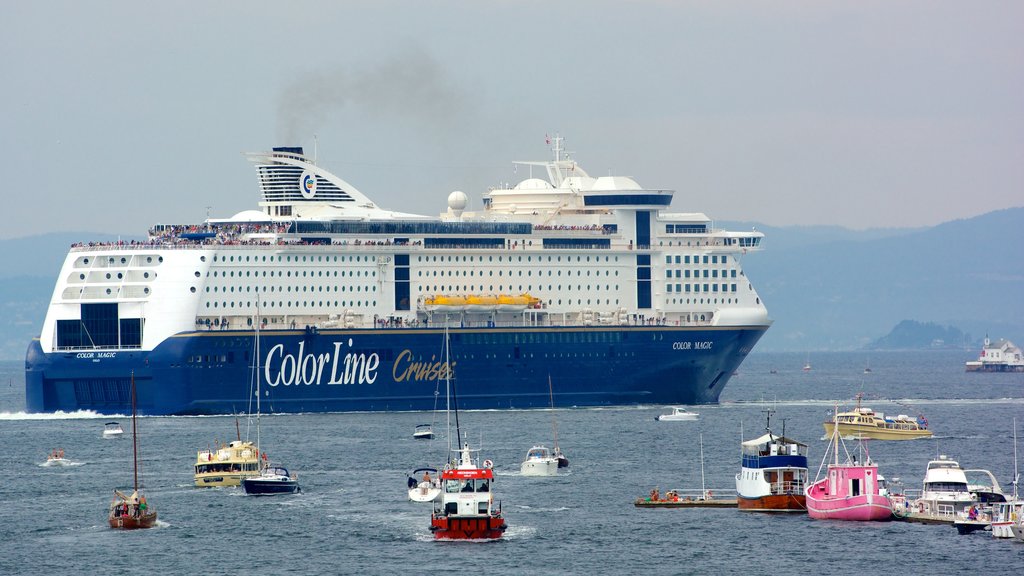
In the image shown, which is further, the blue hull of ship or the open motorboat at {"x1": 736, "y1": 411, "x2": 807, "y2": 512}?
the blue hull of ship

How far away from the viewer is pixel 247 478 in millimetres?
61344

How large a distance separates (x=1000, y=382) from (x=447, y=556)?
4472 inches

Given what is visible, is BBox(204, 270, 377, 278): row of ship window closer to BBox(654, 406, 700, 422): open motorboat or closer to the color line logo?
the color line logo

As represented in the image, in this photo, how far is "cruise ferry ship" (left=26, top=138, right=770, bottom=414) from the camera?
83750 millimetres

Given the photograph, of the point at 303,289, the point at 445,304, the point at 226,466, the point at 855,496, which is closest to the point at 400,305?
the point at 445,304

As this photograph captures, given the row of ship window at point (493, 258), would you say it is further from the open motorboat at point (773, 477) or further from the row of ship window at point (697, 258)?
the open motorboat at point (773, 477)

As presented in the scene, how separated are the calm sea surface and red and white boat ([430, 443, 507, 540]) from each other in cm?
44

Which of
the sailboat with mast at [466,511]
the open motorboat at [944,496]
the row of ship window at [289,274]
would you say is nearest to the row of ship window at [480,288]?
the row of ship window at [289,274]

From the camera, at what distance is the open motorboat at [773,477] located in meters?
55.4

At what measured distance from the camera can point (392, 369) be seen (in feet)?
288

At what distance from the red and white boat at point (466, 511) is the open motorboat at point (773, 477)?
8.88 m

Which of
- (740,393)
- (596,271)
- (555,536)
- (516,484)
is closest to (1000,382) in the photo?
(740,393)

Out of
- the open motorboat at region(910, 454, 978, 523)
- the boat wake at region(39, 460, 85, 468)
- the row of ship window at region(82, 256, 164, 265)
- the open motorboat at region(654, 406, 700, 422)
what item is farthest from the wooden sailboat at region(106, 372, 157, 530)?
the open motorboat at region(654, 406, 700, 422)

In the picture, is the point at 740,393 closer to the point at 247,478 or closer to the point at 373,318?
the point at 373,318
